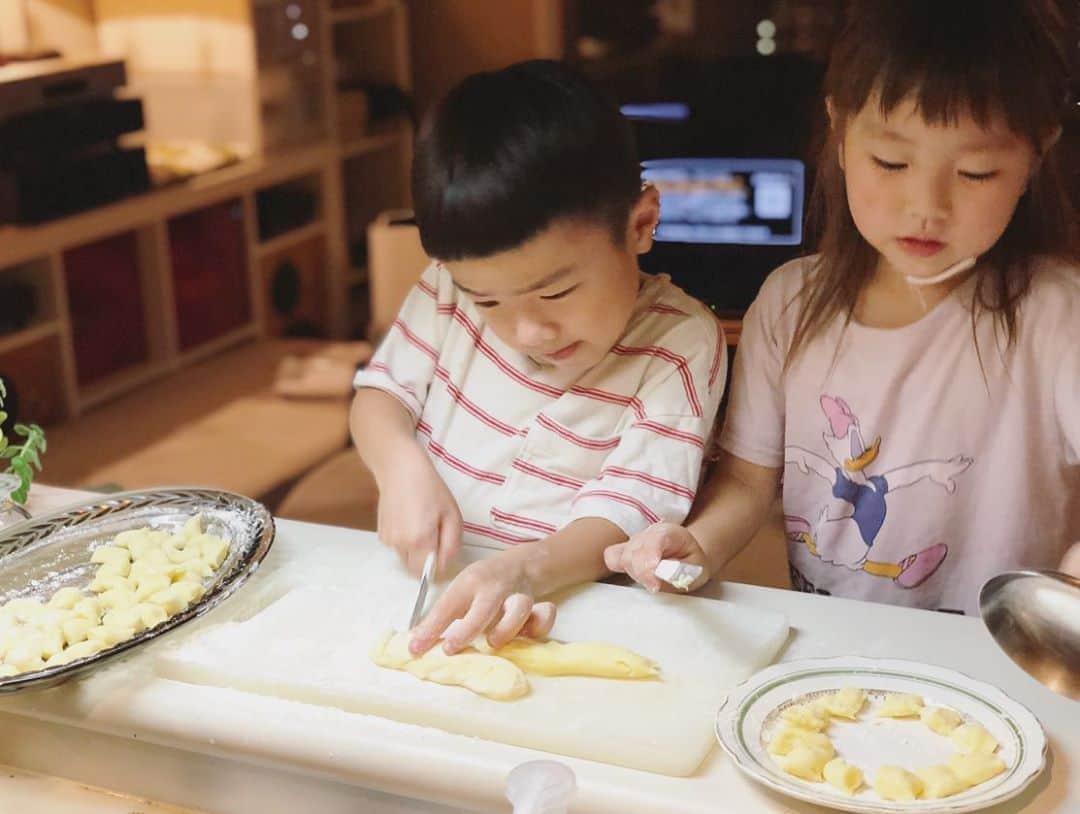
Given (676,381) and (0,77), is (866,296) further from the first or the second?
(0,77)

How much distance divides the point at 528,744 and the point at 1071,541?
1.98ft

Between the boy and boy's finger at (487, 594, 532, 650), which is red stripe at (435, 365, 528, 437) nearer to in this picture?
the boy

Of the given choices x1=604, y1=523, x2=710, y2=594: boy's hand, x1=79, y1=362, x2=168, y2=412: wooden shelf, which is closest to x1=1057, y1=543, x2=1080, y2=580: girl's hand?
x1=604, y1=523, x2=710, y2=594: boy's hand

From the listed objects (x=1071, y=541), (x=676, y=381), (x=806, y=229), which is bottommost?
(x=1071, y=541)

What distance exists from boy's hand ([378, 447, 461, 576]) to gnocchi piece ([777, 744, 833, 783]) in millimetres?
362

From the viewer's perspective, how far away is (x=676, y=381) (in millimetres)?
1102

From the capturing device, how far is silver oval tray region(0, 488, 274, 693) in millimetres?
983

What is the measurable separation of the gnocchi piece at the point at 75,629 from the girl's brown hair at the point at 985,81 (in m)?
0.68

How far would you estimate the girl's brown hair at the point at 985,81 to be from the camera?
934 millimetres

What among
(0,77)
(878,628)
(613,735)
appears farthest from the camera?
(0,77)

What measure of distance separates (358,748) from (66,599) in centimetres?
29

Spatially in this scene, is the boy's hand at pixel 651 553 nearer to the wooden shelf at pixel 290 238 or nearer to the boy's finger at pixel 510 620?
the boy's finger at pixel 510 620

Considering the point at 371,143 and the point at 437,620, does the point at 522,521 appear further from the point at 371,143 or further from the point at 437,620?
the point at 371,143

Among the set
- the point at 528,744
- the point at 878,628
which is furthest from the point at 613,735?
the point at 878,628
